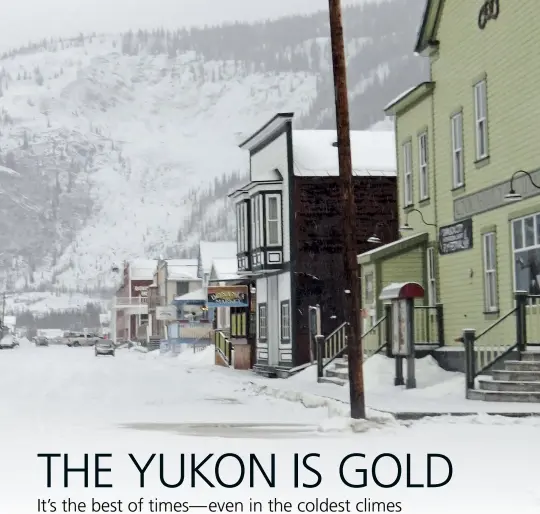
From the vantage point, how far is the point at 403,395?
89.6ft

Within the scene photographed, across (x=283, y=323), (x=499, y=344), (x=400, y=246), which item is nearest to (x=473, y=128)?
(x=400, y=246)

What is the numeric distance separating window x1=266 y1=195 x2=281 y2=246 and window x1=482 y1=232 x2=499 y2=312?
17039mm

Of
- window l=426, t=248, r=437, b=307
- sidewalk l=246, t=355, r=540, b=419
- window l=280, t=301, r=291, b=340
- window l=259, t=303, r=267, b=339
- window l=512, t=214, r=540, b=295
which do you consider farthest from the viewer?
window l=259, t=303, r=267, b=339

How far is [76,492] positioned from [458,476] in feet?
14.5

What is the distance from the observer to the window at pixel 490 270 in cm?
2912

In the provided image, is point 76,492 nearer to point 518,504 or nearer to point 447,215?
point 518,504

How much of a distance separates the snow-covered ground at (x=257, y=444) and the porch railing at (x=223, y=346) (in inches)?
949

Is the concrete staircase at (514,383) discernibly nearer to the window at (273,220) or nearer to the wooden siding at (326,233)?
the wooden siding at (326,233)

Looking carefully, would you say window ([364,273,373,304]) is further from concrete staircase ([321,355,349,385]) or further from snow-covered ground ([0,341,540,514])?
snow-covered ground ([0,341,540,514])

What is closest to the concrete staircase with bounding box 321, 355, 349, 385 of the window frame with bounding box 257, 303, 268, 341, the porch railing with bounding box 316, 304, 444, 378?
the porch railing with bounding box 316, 304, 444, 378

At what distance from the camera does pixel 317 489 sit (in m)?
12.6

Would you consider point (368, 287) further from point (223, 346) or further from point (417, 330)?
point (223, 346)

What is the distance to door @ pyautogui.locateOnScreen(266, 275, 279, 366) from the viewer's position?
48.3 m

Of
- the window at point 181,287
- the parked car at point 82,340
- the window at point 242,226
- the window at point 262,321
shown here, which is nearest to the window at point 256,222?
the window at point 242,226
